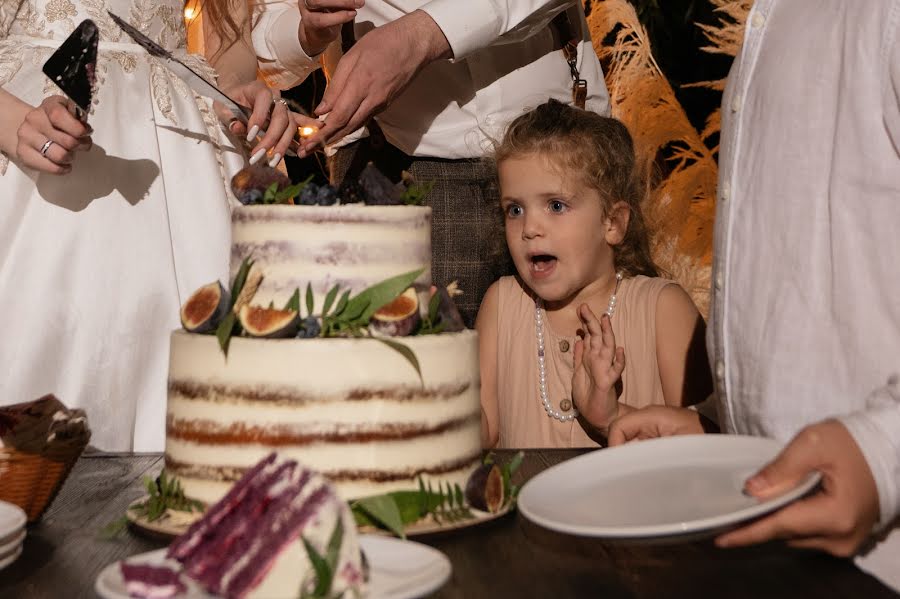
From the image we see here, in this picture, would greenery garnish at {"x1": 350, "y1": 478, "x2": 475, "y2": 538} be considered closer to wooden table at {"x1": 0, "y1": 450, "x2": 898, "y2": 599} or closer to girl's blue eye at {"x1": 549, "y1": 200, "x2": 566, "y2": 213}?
wooden table at {"x1": 0, "y1": 450, "x2": 898, "y2": 599}

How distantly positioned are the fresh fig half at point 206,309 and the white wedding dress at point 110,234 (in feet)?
3.44

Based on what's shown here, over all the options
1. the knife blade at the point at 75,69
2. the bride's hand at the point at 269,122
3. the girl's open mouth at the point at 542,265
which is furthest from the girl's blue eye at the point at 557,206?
the knife blade at the point at 75,69

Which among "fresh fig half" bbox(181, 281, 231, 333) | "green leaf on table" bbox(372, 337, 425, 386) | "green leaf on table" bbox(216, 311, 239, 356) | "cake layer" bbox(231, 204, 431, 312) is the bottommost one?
"green leaf on table" bbox(372, 337, 425, 386)

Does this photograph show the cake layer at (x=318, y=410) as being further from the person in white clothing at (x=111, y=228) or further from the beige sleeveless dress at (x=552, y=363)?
the beige sleeveless dress at (x=552, y=363)

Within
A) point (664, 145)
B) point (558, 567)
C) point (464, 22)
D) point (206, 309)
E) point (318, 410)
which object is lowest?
point (558, 567)

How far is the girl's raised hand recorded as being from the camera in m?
2.29

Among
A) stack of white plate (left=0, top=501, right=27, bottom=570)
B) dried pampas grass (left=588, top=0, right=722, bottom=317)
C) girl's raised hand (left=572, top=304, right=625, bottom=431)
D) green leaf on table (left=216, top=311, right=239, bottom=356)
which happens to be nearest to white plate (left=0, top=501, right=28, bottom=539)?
stack of white plate (left=0, top=501, right=27, bottom=570)

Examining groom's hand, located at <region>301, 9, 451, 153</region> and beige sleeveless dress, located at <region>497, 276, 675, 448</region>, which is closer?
groom's hand, located at <region>301, 9, 451, 153</region>

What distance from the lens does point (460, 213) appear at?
263 cm

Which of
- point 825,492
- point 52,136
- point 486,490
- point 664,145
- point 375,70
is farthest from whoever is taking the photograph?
point 664,145

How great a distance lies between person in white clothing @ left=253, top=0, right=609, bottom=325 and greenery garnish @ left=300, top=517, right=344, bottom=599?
4.88 feet

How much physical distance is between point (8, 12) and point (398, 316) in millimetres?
1547

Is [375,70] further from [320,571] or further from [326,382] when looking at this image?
[320,571]

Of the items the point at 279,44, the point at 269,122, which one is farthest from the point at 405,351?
the point at 279,44
